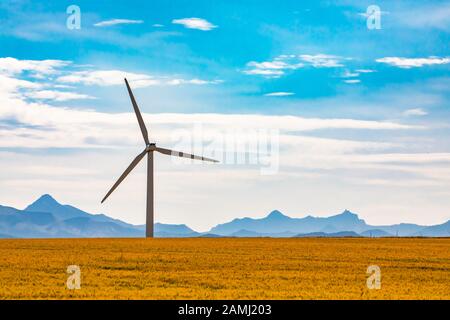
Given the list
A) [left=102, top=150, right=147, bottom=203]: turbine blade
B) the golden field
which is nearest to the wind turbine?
[left=102, top=150, right=147, bottom=203]: turbine blade

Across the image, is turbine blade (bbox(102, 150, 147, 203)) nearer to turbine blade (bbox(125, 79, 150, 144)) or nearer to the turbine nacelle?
the turbine nacelle

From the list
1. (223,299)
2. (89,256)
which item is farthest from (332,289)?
(89,256)

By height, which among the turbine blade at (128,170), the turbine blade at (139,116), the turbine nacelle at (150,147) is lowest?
the turbine blade at (128,170)

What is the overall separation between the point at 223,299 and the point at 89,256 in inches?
1402
